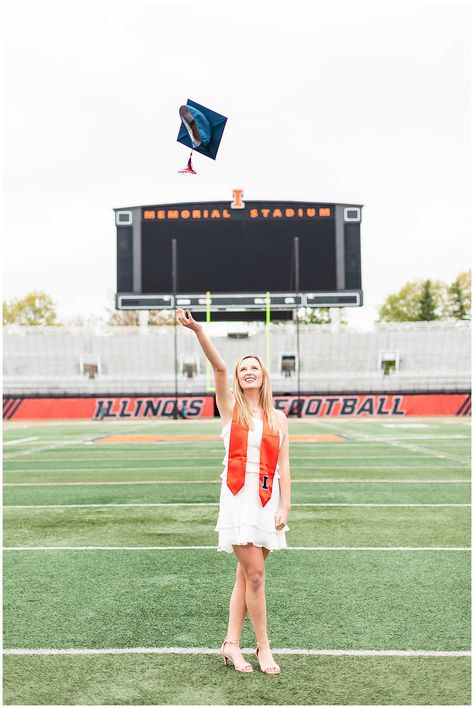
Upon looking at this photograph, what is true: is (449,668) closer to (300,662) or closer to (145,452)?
(300,662)

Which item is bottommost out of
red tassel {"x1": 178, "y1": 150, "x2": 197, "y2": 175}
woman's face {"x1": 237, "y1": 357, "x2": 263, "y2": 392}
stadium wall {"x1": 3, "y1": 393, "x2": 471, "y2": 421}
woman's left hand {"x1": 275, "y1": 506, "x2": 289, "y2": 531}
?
stadium wall {"x1": 3, "y1": 393, "x2": 471, "y2": 421}

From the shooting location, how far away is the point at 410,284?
262 feet

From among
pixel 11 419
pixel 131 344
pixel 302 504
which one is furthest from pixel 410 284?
pixel 302 504

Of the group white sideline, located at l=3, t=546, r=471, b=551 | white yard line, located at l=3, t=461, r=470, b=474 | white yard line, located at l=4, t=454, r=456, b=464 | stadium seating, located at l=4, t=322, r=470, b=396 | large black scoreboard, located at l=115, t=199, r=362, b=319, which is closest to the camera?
white sideline, located at l=3, t=546, r=471, b=551

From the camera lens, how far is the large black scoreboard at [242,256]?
99.1 ft

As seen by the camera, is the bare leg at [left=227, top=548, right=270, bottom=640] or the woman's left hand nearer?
the woman's left hand

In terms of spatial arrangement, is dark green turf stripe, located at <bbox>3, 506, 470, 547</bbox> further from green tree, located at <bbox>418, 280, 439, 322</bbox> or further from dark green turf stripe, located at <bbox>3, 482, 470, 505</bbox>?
green tree, located at <bbox>418, 280, 439, 322</bbox>

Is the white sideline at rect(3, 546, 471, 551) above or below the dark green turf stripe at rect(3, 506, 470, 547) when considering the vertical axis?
above

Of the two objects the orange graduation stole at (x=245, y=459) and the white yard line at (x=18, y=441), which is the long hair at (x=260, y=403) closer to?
the orange graduation stole at (x=245, y=459)

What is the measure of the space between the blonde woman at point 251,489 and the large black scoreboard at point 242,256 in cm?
2636

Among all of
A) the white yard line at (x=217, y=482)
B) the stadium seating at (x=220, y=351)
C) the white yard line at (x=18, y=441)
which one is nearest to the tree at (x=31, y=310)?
the stadium seating at (x=220, y=351)

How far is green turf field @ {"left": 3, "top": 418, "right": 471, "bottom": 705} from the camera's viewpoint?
11.9 ft

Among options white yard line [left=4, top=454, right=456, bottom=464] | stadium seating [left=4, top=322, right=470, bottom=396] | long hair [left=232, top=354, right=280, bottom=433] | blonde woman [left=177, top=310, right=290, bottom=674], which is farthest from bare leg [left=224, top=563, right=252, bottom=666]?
stadium seating [left=4, top=322, right=470, bottom=396]

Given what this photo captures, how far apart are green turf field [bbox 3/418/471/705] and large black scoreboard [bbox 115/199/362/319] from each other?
19429mm
